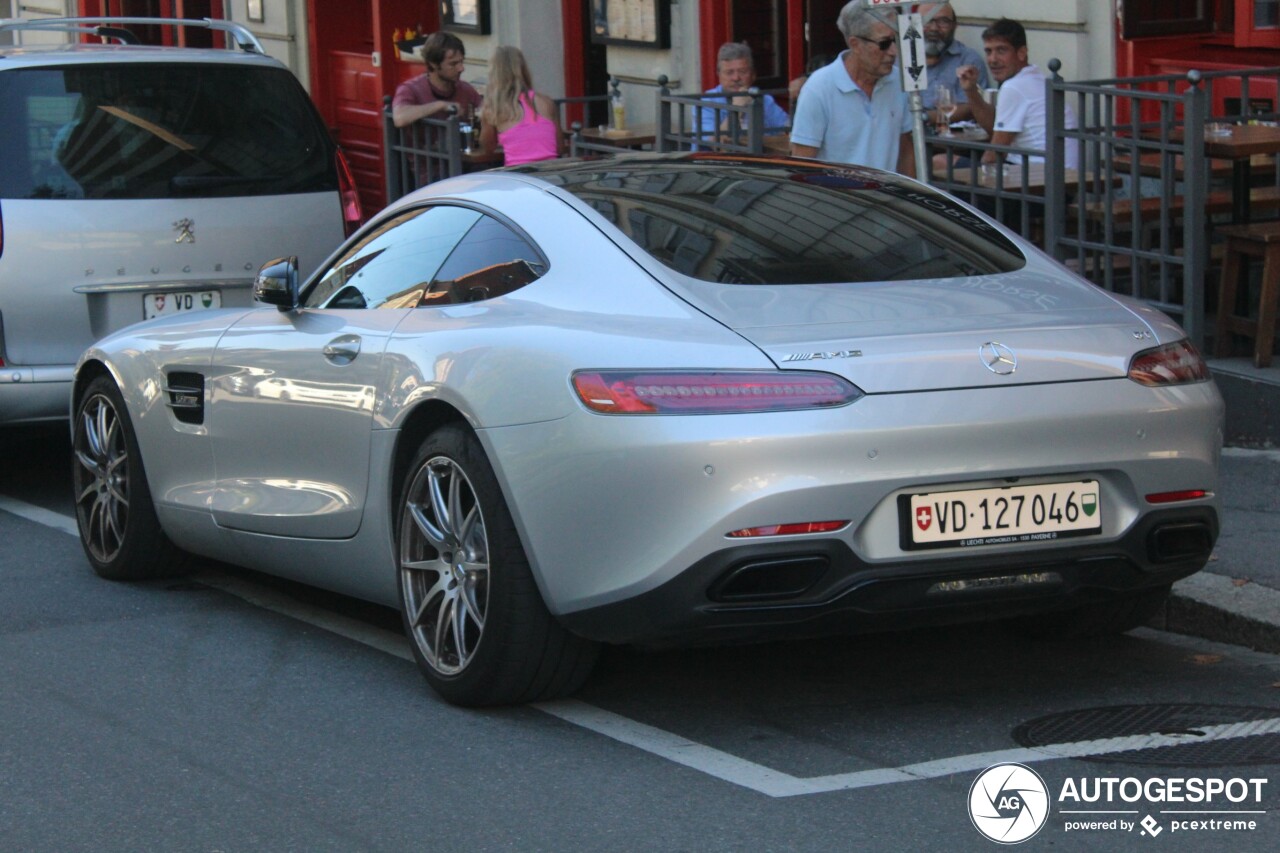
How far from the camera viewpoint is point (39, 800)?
4605 mm

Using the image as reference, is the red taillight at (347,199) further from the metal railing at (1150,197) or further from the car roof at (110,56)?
the metal railing at (1150,197)

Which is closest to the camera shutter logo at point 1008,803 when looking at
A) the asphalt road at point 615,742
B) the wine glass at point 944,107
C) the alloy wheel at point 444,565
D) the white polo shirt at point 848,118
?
the asphalt road at point 615,742

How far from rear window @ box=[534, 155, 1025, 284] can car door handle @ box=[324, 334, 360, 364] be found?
72 centimetres

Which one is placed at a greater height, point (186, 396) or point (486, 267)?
point (486, 267)

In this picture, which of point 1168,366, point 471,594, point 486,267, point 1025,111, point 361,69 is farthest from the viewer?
point 361,69

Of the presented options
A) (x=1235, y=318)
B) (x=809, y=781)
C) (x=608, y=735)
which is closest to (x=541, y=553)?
(x=608, y=735)

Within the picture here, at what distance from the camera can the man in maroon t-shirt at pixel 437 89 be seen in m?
13.4

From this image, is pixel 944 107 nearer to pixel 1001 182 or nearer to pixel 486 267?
pixel 1001 182

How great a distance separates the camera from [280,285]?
242 inches

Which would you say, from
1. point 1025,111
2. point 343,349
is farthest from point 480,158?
point 343,349

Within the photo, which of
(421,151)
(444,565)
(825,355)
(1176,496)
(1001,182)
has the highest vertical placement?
(421,151)

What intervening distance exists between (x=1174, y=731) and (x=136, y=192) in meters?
5.46

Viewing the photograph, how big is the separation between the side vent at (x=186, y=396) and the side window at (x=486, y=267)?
50.4 inches

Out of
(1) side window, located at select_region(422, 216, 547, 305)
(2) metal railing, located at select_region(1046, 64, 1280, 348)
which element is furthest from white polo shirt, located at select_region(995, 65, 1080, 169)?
(1) side window, located at select_region(422, 216, 547, 305)
